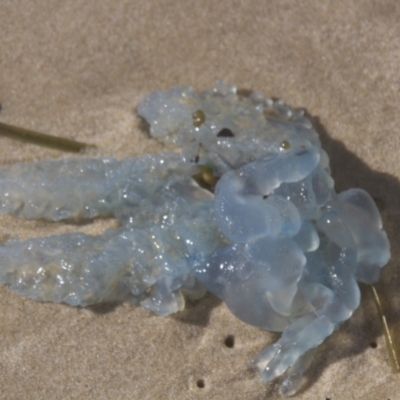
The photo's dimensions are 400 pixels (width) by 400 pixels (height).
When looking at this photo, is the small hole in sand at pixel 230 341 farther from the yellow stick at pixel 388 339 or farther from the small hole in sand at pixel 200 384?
the yellow stick at pixel 388 339

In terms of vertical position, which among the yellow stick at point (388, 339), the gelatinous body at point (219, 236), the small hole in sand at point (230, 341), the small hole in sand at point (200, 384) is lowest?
the small hole in sand at point (200, 384)

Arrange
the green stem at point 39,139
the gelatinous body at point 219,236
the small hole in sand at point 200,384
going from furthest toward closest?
the green stem at point 39,139 → the small hole in sand at point 200,384 → the gelatinous body at point 219,236

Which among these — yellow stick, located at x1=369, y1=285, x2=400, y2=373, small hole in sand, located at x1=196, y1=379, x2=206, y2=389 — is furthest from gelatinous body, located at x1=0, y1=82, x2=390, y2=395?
small hole in sand, located at x1=196, y1=379, x2=206, y2=389

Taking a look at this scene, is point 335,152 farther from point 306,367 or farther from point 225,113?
point 306,367

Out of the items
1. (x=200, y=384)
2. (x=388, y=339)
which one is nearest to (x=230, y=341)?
(x=200, y=384)

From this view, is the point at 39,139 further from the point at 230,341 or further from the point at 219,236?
the point at 230,341

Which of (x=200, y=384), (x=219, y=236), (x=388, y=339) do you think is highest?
(x=219, y=236)

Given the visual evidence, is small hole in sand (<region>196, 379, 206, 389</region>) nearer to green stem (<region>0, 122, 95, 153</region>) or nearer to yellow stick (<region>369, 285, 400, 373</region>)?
yellow stick (<region>369, 285, 400, 373</region>)

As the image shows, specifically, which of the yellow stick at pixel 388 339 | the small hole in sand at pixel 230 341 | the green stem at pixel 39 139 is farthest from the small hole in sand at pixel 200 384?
the green stem at pixel 39 139
